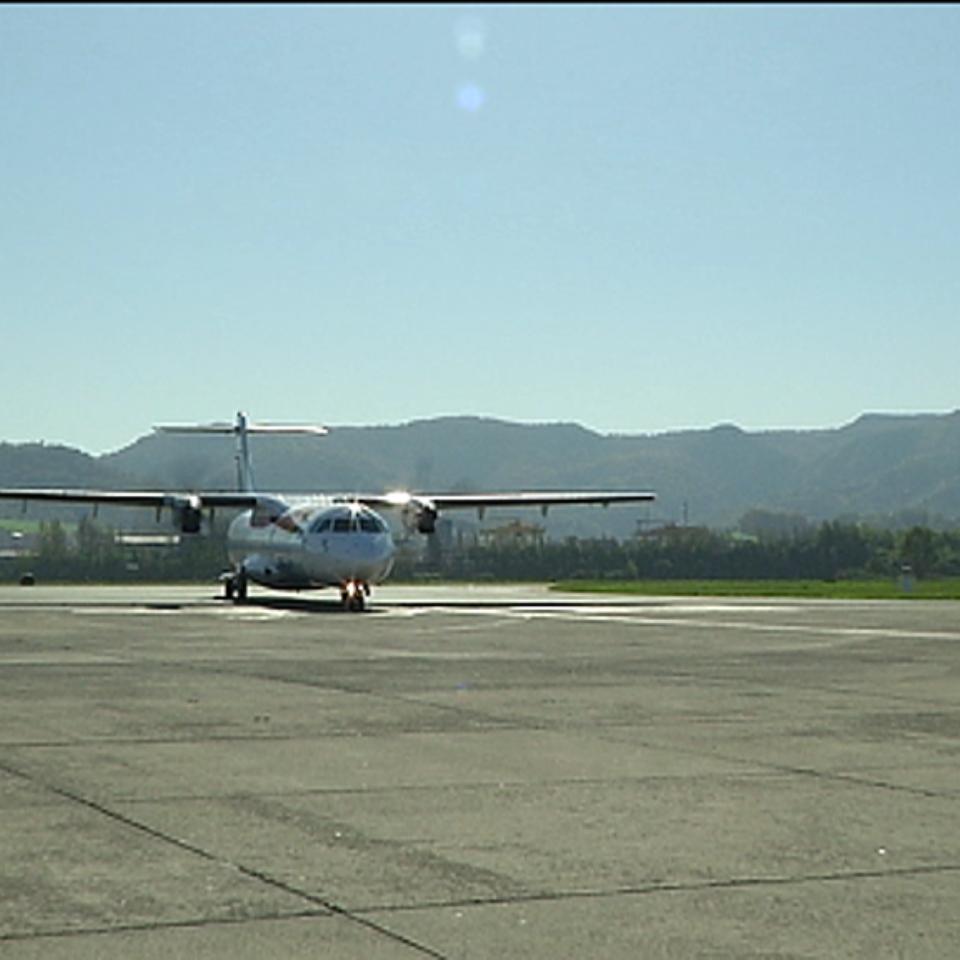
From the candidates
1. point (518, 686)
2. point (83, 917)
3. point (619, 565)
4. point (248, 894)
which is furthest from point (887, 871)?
point (619, 565)

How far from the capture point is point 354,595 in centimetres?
4744

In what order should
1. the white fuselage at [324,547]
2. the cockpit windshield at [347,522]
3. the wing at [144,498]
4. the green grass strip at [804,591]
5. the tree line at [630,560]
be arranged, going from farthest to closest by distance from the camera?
the tree line at [630,560] → the green grass strip at [804,591] → the wing at [144,498] → the cockpit windshield at [347,522] → the white fuselage at [324,547]

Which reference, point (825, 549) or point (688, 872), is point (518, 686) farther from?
point (825, 549)

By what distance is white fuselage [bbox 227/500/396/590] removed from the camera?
49.1 m

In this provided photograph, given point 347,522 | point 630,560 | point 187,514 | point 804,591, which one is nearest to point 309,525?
point 347,522

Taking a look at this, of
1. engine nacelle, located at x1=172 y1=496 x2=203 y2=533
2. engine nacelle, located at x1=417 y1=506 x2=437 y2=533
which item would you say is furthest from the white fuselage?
engine nacelle, located at x1=172 y1=496 x2=203 y2=533

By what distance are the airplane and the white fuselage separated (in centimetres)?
3

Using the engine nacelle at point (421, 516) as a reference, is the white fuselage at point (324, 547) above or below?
below

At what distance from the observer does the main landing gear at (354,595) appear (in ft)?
154

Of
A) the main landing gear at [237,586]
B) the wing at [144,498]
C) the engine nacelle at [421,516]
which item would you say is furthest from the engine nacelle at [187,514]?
the engine nacelle at [421,516]

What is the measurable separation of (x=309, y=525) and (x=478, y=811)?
39541mm

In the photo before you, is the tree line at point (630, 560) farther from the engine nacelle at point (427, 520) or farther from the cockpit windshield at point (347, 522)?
the cockpit windshield at point (347, 522)

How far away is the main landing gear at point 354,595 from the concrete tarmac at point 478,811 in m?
22.9

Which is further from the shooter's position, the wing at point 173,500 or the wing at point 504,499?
the wing at point 504,499
